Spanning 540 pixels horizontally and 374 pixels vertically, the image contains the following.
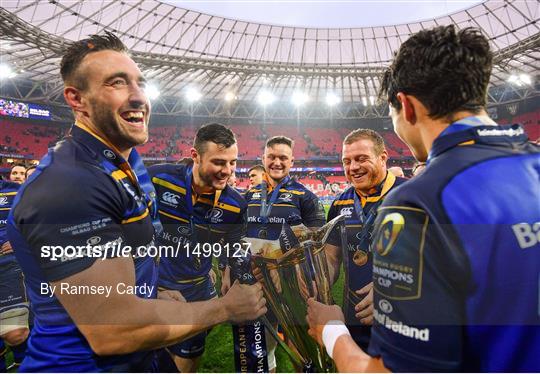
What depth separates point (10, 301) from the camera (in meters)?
4.18

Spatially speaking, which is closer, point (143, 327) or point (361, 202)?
point (143, 327)

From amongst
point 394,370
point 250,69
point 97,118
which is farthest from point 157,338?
point 250,69

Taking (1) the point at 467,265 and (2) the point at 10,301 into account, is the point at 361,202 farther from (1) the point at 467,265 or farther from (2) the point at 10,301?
(2) the point at 10,301

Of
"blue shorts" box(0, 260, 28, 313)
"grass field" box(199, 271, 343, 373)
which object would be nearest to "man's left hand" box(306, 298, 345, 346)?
"grass field" box(199, 271, 343, 373)

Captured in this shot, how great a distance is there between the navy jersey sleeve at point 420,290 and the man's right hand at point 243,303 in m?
0.86

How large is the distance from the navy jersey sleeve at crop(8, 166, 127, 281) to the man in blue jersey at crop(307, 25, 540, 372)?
1146 mm

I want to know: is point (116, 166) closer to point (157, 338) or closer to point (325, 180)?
point (157, 338)

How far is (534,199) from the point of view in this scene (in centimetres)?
105

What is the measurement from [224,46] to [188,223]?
29.3 meters

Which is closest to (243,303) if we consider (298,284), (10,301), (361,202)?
(298,284)

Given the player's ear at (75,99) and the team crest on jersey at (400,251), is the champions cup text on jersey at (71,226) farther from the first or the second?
the team crest on jersey at (400,251)

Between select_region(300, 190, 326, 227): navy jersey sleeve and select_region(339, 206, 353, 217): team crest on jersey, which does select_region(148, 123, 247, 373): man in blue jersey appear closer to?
select_region(339, 206, 353, 217): team crest on jersey

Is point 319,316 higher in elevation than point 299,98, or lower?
lower

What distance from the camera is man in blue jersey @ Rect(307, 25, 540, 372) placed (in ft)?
3.32
